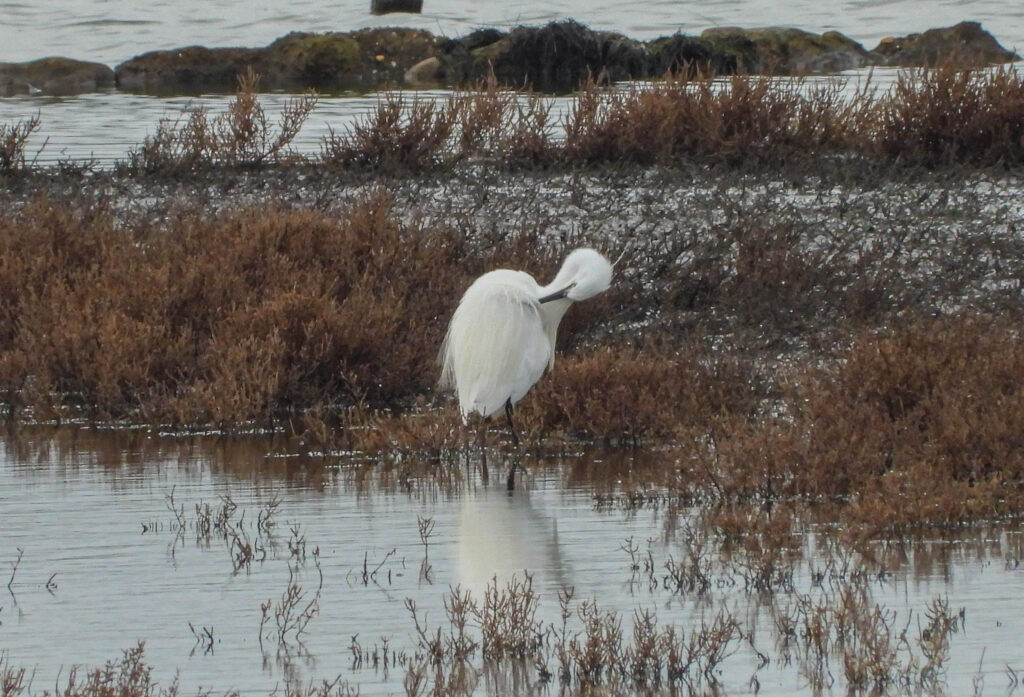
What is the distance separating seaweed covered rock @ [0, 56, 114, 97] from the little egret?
19174mm

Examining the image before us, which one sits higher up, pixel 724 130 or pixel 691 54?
pixel 691 54

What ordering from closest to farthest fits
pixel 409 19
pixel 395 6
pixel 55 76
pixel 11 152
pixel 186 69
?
pixel 11 152 → pixel 55 76 → pixel 186 69 → pixel 409 19 → pixel 395 6

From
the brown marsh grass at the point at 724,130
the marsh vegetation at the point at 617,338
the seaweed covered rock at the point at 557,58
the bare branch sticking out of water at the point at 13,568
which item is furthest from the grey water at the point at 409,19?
the bare branch sticking out of water at the point at 13,568

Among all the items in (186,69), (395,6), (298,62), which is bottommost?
(186,69)

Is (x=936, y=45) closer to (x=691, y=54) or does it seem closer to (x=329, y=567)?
(x=691, y=54)

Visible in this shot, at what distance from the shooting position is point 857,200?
1223cm

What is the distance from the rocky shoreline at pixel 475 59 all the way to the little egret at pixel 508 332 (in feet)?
52.1

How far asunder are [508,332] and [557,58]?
19624 mm

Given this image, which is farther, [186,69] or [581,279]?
[186,69]

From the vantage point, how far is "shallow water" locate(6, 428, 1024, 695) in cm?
524

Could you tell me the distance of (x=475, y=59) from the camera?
1130 inches

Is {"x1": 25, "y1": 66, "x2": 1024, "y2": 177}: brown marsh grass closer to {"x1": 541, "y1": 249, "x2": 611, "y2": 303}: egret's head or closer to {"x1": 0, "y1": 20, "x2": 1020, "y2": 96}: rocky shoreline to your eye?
{"x1": 541, "y1": 249, "x2": 611, "y2": 303}: egret's head

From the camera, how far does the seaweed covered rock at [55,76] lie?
88.3 feet

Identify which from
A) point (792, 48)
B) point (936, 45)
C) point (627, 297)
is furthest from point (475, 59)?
point (627, 297)
